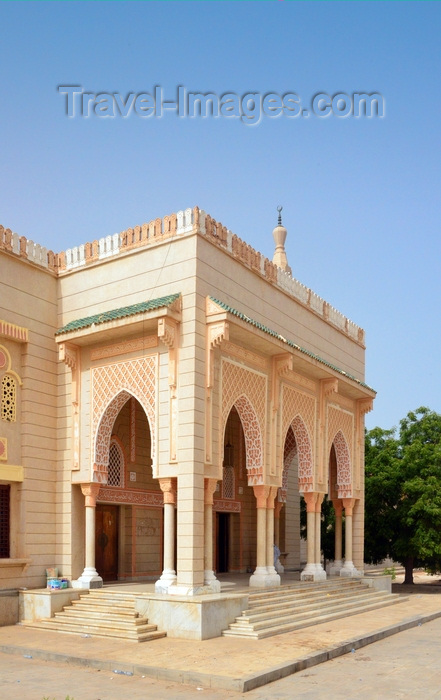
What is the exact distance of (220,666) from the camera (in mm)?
9195

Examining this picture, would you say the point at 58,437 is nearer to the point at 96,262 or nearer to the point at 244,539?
the point at 96,262

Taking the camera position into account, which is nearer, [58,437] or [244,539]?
[58,437]

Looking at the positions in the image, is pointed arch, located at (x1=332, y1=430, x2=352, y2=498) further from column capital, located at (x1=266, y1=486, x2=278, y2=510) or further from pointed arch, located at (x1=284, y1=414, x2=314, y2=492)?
column capital, located at (x1=266, y1=486, x2=278, y2=510)

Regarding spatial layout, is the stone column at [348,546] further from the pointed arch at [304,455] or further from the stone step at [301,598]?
the pointed arch at [304,455]

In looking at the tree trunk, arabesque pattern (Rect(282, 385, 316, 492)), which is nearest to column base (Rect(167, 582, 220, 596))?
arabesque pattern (Rect(282, 385, 316, 492))

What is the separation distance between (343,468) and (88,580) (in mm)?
8347

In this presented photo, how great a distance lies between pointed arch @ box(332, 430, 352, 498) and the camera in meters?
19.1

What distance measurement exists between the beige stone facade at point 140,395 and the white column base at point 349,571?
7.46 feet

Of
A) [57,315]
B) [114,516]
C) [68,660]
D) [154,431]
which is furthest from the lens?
[114,516]

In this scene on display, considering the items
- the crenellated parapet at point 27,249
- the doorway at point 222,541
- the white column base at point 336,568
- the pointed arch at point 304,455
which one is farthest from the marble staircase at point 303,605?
the crenellated parapet at point 27,249

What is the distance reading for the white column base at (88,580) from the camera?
43.5ft

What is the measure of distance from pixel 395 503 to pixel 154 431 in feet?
40.2

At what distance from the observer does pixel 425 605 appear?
17109 millimetres

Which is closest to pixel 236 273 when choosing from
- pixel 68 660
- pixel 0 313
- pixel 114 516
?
pixel 0 313
